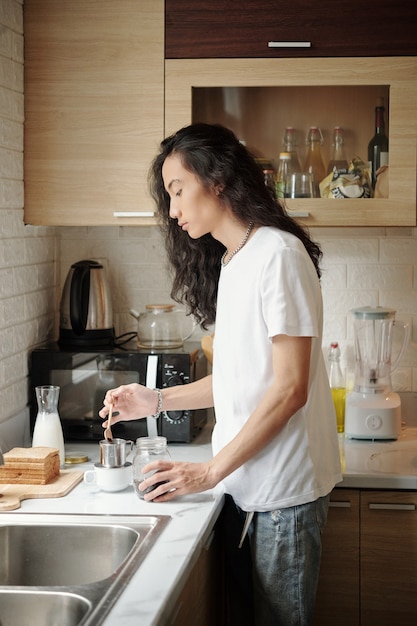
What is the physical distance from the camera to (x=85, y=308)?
2.89 m

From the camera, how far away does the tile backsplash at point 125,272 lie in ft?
8.87

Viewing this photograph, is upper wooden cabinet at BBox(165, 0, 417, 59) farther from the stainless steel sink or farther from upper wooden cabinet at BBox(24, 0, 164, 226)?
the stainless steel sink

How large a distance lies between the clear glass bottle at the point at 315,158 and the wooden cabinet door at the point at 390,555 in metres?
0.89

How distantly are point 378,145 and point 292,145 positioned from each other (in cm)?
25

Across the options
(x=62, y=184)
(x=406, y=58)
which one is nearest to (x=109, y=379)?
(x=62, y=184)

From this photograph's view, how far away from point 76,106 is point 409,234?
1.14 meters

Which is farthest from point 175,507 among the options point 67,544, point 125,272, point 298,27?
point 298,27

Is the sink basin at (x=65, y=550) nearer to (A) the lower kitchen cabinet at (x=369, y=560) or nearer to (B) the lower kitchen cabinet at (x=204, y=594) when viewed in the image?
(B) the lower kitchen cabinet at (x=204, y=594)

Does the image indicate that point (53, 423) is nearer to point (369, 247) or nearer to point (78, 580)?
point (78, 580)

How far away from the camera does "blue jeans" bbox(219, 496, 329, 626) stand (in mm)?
2029

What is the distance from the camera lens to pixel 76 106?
2.70 metres

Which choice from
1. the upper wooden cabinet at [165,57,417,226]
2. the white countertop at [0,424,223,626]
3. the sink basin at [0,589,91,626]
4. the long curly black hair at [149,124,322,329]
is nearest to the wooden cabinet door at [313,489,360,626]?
the white countertop at [0,424,223,626]

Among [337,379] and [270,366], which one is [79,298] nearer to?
[337,379]

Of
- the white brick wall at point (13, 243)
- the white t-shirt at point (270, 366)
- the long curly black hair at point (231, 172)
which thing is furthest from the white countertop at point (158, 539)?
the long curly black hair at point (231, 172)
